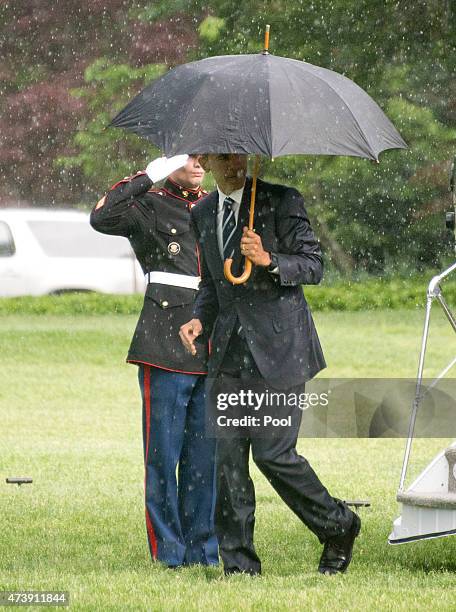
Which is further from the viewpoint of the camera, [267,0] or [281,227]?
[267,0]

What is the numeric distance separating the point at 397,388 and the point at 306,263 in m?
10.6

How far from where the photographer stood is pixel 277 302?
6031mm

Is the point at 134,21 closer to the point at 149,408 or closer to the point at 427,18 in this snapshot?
the point at 427,18

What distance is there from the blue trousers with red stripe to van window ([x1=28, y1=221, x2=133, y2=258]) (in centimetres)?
1690

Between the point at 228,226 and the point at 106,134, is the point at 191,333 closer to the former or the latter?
the point at 228,226

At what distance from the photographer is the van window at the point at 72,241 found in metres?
23.4

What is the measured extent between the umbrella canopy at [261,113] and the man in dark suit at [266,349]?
272 mm

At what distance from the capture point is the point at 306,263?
5.93 meters

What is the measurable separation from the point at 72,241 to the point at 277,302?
58.5ft

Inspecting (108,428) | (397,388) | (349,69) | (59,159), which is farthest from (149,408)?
(59,159)

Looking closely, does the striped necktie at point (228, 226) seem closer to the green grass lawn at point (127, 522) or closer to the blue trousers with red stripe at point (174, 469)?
the blue trousers with red stripe at point (174, 469)

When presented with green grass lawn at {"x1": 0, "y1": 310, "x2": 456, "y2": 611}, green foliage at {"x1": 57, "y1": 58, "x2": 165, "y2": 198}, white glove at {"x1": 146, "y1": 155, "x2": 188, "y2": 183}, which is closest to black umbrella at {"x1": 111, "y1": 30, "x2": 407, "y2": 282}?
white glove at {"x1": 146, "y1": 155, "x2": 188, "y2": 183}

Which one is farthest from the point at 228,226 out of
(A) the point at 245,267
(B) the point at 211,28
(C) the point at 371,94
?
(B) the point at 211,28

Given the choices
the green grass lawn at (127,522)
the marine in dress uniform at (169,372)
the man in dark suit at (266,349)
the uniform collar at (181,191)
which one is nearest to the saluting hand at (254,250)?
the man in dark suit at (266,349)
